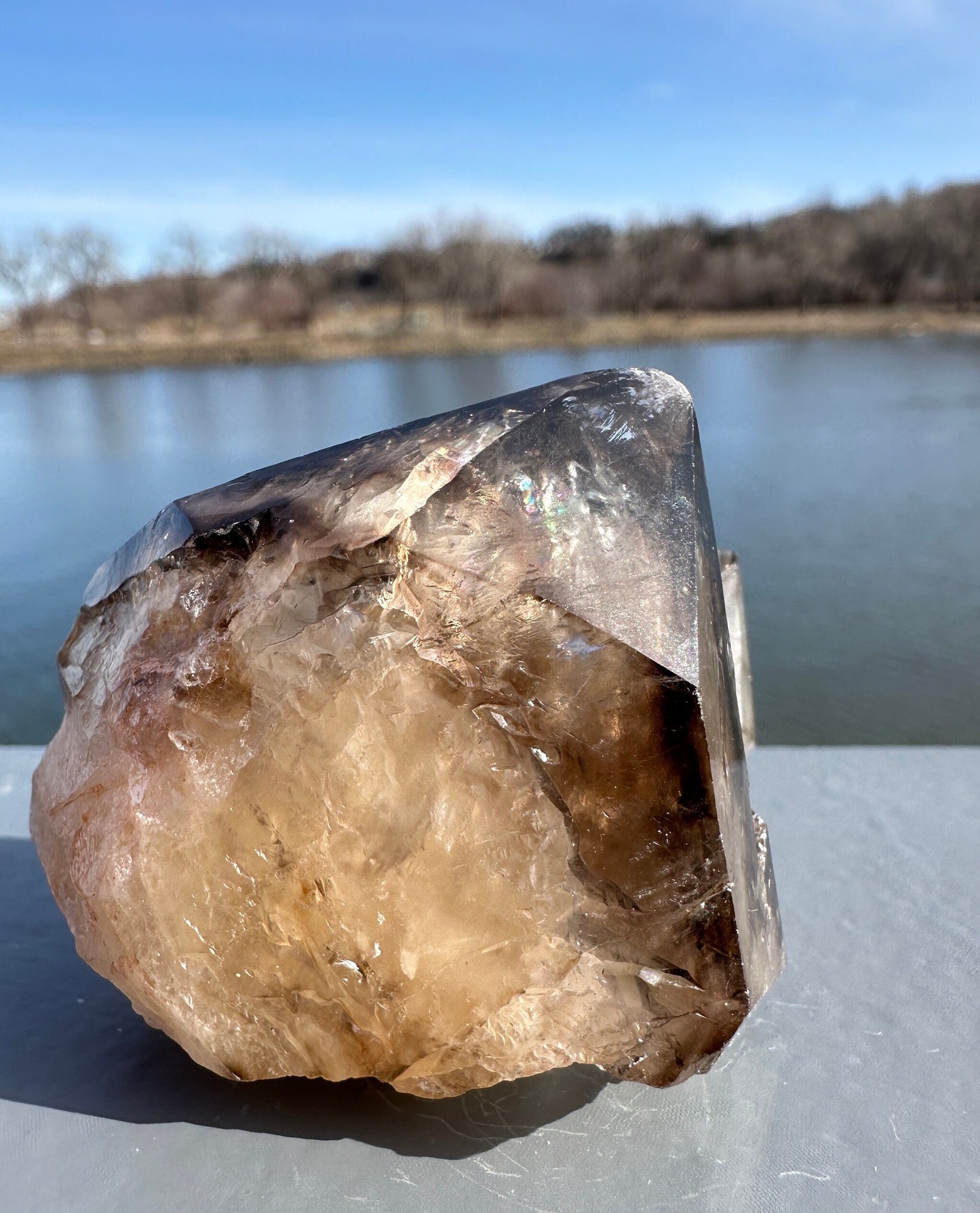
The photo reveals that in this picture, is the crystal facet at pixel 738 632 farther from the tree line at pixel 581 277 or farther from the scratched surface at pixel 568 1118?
the tree line at pixel 581 277

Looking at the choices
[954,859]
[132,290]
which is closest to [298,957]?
[954,859]

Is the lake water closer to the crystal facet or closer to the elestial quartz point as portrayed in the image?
the crystal facet

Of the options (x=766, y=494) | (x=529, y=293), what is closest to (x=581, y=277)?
(x=529, y=293)

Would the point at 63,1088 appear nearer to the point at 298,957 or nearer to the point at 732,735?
the point at 298,957

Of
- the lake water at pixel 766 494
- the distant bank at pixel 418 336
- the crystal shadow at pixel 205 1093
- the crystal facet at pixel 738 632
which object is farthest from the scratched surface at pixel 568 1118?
the distant bank at pixel 418 336

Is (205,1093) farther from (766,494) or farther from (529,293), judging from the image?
(529,293)

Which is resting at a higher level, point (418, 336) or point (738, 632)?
point (418, 336)
